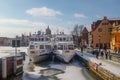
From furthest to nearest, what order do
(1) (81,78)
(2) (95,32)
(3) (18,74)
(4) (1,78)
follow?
(2) (95,32) → (3) (18,74) → (1) (81,78) → (4) (1,78)

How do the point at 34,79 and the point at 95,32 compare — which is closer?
the point at 34,79

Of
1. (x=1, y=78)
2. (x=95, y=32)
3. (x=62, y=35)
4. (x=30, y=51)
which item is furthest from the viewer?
(x=95, y=32)

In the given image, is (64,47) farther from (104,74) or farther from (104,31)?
(104,31)

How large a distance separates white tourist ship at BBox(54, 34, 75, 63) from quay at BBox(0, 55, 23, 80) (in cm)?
1527

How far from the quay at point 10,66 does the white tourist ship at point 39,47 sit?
1391 centimetres

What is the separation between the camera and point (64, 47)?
5169 cm

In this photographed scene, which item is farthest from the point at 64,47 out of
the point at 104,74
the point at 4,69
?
the point at 4,69

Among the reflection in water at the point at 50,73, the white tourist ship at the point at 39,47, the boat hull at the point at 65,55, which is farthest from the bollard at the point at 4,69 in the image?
the boat hull at the point at 65,55

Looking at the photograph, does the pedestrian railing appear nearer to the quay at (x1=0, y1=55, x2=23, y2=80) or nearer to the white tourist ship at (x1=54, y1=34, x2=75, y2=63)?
the quay at (x1=0, y1=55, x2=23, y2=80)

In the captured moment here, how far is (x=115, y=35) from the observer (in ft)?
189

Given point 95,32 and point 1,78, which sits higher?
point 95,32

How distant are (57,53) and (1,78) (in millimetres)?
23830

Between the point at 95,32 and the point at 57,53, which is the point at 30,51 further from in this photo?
the point at 95,32

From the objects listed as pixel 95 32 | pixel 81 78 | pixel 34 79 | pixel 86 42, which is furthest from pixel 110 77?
pixel 86 42
